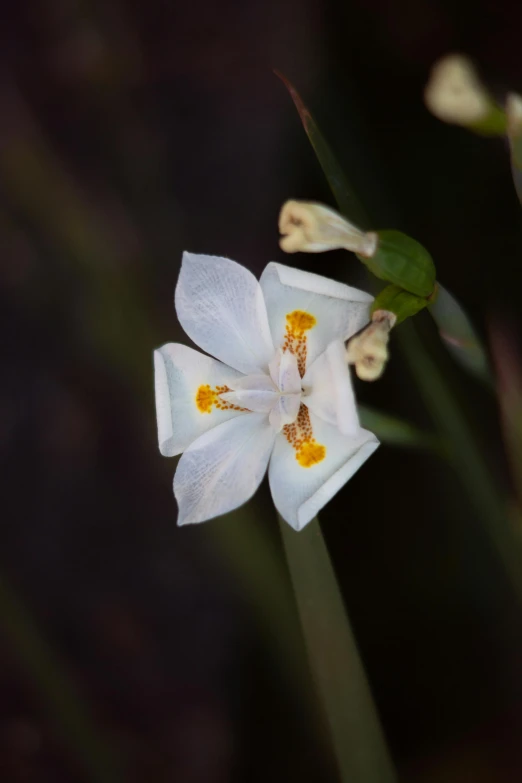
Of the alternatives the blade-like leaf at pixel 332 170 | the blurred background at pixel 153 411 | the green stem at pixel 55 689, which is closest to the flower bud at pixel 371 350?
the blade-like leaf at pixel 332 170

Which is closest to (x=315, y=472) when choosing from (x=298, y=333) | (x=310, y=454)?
(x=310, y=454)

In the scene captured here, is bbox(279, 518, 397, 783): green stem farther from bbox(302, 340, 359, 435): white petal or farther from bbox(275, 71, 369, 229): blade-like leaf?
bbox(275, 71, 369, 229): blade-like leaf

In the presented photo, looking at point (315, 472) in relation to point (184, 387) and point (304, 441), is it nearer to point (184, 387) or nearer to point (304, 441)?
point (304, 441)

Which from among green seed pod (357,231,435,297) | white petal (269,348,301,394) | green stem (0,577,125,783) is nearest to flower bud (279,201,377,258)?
green seed pod (357,231,435,297)

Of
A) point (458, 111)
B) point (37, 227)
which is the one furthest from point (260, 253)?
point (458, 111)

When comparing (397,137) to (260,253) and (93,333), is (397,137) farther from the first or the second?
(93,333)

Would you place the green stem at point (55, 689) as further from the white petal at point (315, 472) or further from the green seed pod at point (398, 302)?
the green seed pod at point (398, 302)
